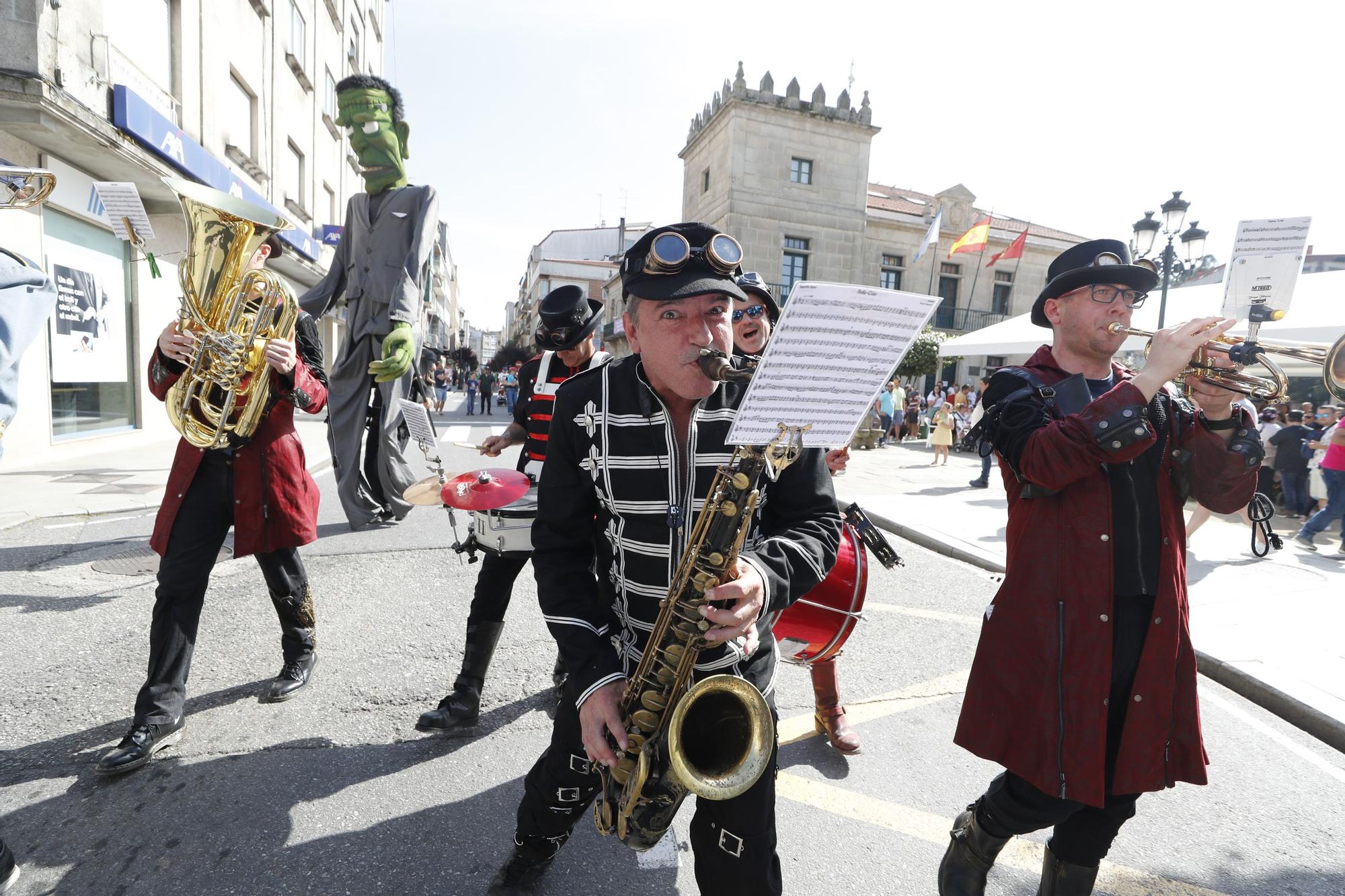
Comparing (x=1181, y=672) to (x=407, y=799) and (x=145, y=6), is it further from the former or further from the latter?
(x=145, y=6)

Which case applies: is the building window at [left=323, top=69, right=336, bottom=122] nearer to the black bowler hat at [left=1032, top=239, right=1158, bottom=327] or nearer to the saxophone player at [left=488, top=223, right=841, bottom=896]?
the saxophone player at [left=488, top=223, right=841, bottom=896]

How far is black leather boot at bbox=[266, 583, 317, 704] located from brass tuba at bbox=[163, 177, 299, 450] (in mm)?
877

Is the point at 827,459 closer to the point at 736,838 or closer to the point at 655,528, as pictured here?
the point at 655,528

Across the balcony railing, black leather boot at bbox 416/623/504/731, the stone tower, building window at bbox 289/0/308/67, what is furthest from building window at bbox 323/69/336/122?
the balcony railing

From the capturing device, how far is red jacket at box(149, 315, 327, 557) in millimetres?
2998

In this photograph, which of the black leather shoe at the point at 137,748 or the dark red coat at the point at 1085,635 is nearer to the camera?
the dark red coat at the point at 1085,635

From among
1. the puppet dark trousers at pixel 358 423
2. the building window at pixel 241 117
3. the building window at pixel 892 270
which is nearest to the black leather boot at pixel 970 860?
the puppet dark trousers at pixel 358 423

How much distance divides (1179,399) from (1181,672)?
81 cm

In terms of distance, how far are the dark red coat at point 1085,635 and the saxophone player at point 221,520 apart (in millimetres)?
2636

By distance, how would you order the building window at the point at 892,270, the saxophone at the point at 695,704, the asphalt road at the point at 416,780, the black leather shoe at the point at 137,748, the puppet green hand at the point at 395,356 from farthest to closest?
the building window at the point at 892,270 → the puppet green hand at the point at 395,356 → the black leather shoe at the point at 137,748 → the asphalt road at the point at 416,780 → the saxophone at the point at 695,704

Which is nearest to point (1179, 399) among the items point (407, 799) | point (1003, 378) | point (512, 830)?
point (1003, 378)

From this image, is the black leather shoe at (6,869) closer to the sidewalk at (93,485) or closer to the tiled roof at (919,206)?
the sidewalk at (93,485)

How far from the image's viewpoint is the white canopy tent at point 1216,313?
800cm

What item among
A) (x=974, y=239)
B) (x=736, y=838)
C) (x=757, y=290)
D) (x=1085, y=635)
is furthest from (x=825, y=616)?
(x=974, y=239)
